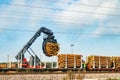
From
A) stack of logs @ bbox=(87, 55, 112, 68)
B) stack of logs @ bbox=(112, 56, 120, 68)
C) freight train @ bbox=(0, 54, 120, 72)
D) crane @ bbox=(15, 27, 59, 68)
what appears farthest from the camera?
stack of logs @ bbox=(112, 56, 120, 68)

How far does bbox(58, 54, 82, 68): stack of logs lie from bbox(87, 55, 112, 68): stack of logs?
2.06 meters

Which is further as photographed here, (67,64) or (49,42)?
(49,42)

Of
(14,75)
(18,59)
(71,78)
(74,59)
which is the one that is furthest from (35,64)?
(71,78)

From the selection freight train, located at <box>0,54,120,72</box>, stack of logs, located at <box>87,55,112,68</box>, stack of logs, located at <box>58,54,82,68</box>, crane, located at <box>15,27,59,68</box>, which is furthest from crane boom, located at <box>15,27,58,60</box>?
stack of logs, located at <box>87,55,112,68</box>

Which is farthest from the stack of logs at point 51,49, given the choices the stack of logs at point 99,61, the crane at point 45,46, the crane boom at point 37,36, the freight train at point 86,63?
the stack of logs at point 99,61

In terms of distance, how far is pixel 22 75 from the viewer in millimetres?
29406

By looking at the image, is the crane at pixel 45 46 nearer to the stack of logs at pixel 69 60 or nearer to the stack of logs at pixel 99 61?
the stack of logs at pixel 69 60

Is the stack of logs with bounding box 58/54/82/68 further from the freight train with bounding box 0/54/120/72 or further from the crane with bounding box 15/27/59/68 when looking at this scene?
the crane with bounding box 15/27/59/68

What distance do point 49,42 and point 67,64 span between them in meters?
4.81

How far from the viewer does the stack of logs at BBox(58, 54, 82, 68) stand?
3866cm

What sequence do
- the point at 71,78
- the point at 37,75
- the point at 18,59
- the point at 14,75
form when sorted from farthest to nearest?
the point at 18,59
the point at 37,75
the point at 14,75
the point at 71,78

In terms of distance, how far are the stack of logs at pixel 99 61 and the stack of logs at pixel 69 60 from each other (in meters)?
2.06

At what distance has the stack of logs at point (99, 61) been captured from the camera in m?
42.1

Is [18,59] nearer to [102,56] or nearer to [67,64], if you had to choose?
[67,64]
